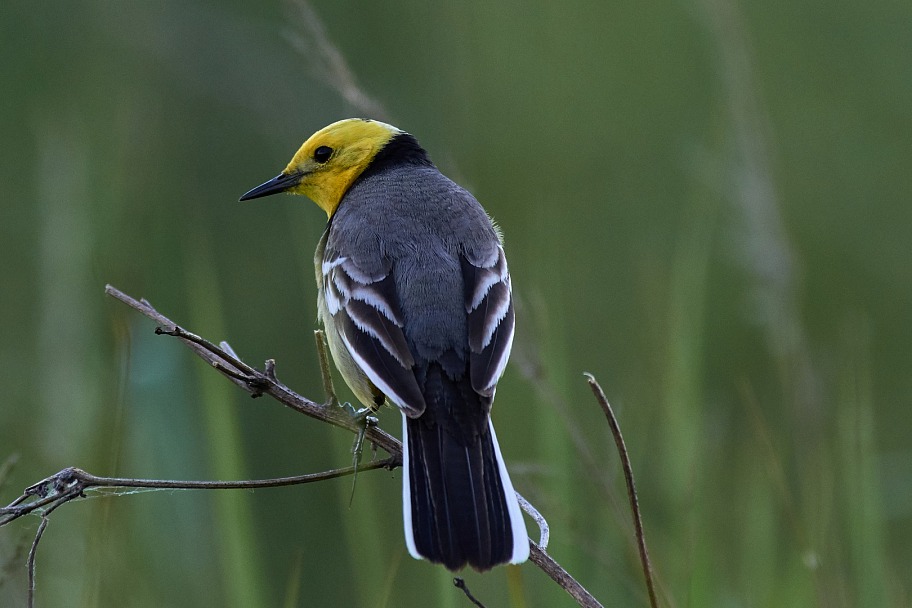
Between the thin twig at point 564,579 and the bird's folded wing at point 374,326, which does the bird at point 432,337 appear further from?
the thin twig at point 564,579

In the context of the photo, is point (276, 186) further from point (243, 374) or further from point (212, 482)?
point (212, 482)

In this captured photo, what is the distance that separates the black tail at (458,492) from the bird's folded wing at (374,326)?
93 millimetres

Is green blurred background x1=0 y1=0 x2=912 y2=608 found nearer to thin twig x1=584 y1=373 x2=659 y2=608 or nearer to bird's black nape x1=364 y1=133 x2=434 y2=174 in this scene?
bird's black nape x1=364 y1=133 x2=434 y2=174

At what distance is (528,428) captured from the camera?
19.5ft

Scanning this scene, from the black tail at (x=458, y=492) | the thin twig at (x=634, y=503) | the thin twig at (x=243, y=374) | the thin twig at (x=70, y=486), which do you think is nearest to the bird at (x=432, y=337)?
the black tail at (x=458, y=492)

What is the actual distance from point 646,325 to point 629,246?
126 inches

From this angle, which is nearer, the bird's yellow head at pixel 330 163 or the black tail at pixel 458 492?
the black tail at pixel 458 492

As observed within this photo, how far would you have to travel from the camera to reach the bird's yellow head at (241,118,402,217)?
4.84 metres

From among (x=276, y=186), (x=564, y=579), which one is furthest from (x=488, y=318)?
(x=276, y=186)

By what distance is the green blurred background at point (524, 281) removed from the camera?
3.61m

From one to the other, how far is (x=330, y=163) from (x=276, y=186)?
26cm

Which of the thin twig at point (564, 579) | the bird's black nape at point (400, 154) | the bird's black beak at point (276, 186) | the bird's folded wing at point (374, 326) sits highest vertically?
the bird's black nape at point (400, 154)

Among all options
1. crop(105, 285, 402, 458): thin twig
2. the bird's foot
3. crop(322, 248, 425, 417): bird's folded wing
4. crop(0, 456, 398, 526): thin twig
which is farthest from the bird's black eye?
crop(0, 456, 398, 526): thin twig

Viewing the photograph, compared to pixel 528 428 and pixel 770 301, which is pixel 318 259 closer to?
pixel 770 301
